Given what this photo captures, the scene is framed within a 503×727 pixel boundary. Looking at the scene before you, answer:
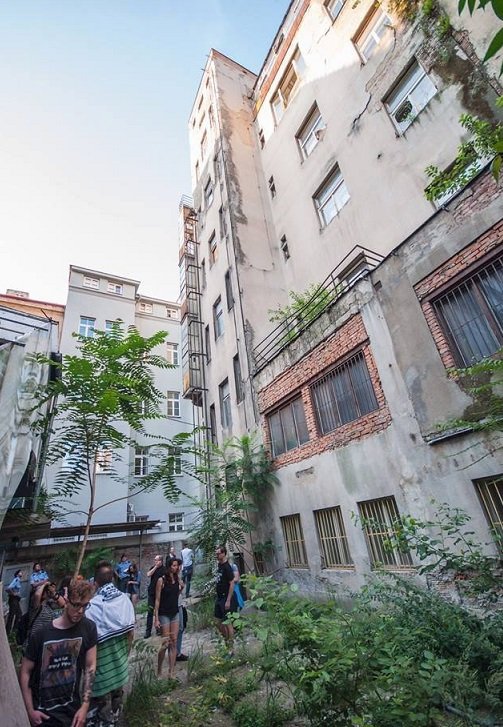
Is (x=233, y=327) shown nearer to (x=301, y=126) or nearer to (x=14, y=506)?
(x=301, y=126)

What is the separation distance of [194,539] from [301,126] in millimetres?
17046

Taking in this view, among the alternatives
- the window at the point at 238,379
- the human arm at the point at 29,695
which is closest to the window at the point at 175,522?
the window at the point at 238,379

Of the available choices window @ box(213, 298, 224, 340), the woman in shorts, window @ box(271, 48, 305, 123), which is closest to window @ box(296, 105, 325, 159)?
window @ box(271, 48, 305, 123)

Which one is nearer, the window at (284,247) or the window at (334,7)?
the window at (334,7)

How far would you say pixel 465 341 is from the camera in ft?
21.7

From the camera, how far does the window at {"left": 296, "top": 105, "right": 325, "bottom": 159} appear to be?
14.8m

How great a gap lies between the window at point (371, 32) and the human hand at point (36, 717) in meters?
17.4

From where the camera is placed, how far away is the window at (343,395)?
27.9 ft

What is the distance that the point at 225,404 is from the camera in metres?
16.7

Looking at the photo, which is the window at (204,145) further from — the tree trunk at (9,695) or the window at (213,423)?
the tree trunk at (9,695)

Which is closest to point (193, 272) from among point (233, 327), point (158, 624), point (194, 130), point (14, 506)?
point (233, 327)

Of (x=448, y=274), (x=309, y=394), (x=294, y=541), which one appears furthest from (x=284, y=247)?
(x=294, y=541)

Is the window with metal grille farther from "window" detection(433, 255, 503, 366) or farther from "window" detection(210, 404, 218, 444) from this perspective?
"window" detection(210, 404, 218, 444)

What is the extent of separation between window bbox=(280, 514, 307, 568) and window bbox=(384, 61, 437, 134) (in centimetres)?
1213
